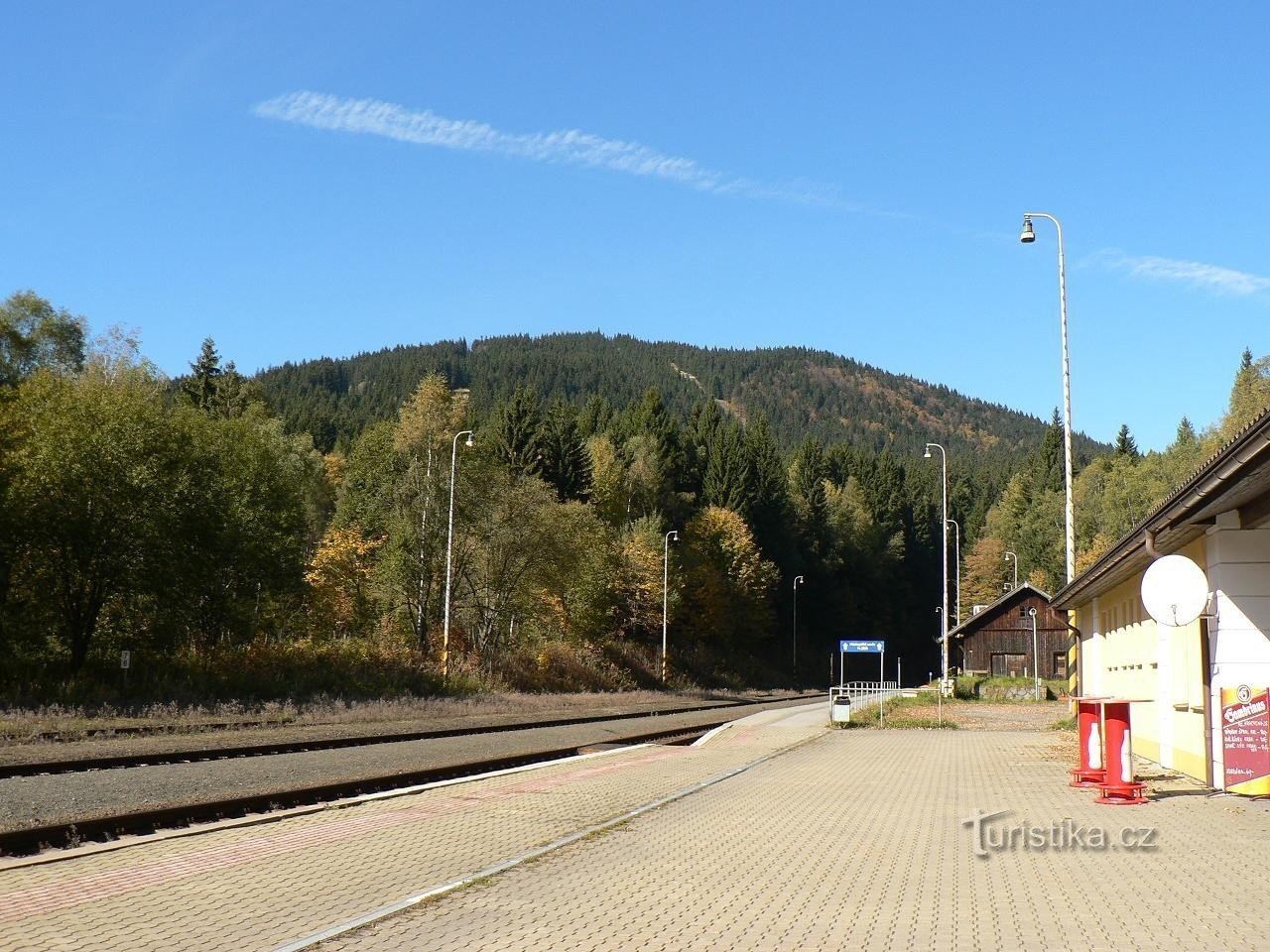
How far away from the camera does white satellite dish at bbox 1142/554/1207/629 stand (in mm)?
12172

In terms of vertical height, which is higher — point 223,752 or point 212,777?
point 212,777

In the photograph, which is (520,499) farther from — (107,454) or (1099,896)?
(1099,896)

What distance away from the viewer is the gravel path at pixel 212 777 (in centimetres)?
1304

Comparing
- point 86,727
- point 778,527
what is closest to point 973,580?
point 778,527

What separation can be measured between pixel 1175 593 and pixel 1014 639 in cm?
6455

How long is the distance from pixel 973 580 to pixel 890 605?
41.3 feet

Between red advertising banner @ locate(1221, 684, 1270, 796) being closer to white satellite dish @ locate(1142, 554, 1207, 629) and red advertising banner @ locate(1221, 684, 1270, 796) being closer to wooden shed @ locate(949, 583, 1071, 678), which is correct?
white satellite dish @ locate(1142, 554, 1207, 629)

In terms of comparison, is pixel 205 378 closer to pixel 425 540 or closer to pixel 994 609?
pixel 425 540

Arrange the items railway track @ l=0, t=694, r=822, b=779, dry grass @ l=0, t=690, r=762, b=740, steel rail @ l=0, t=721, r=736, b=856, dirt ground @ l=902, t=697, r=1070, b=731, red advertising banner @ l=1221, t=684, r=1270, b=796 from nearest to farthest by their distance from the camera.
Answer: steel rail @ l=0, t=721, r=736, b=856 → red advertising banner @ l=1221, t=684, r=1270, b=796 → railway track @ l=0, t=694, r=822, b=779 → dry grass @ l=0, t=690, r=762, b=740 → dirt ground @ l=902, t=697, r=1070, b=731

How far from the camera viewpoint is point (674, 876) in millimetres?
9523

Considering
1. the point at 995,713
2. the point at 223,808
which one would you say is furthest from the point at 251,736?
the point at 995,713

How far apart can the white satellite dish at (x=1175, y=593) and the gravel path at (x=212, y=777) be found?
1015cm

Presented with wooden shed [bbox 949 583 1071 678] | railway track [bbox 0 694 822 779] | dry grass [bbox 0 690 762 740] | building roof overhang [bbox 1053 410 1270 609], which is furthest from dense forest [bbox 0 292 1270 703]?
building roof overhang [bbox 1053 410 1270 609]

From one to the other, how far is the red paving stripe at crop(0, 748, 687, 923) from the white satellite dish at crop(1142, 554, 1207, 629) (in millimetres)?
8064
